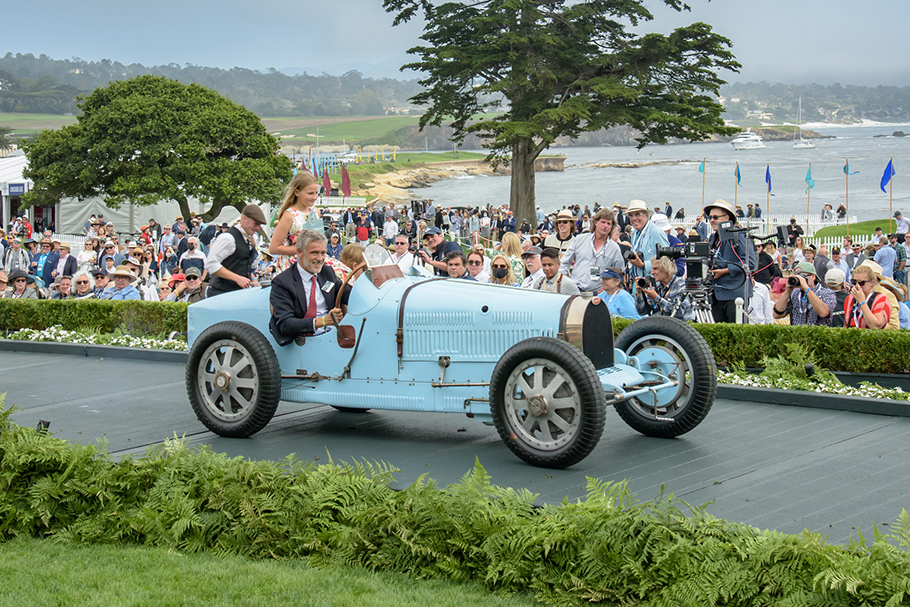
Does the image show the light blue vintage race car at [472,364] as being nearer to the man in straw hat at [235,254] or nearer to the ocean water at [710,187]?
the man in straw hat at [235,254]

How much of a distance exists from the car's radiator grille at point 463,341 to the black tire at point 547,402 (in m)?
0.35

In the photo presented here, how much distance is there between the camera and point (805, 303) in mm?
9602

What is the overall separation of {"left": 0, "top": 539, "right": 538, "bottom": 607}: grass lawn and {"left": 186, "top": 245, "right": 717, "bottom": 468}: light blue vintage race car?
161cm

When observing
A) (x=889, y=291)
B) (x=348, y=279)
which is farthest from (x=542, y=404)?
(x=889, y=291)

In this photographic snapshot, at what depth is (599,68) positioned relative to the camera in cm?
3862

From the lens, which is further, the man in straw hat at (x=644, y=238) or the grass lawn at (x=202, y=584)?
the man in straw hat at (x=644, y=238)

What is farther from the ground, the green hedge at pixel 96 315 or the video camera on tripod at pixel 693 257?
the video camera on tripod at pixel 693 257

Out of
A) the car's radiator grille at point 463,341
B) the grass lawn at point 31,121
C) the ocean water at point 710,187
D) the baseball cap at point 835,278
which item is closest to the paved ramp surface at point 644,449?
the car's radiator grille at point 463,341

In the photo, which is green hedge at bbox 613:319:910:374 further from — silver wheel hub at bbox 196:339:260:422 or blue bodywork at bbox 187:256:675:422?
silver wheel hub at bbox 196:339:260:422

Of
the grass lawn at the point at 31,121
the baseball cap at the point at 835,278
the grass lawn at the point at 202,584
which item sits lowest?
the grass lawn at the point at 202,584

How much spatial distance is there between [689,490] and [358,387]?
2554 mm

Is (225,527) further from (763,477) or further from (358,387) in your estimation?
(763,477)

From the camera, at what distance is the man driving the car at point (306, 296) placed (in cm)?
647

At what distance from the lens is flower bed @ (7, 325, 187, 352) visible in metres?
11.2
